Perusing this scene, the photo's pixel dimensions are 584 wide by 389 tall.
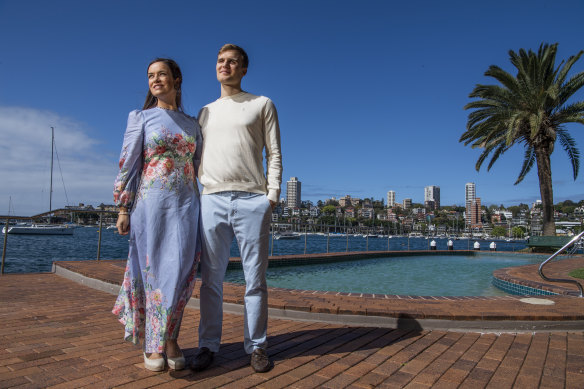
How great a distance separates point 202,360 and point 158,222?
2.61ft

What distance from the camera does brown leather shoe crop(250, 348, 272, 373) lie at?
2.05 meters

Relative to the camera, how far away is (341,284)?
6.87 metres

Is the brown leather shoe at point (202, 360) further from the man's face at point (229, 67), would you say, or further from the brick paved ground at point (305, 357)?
the man's face at point (229, 67)

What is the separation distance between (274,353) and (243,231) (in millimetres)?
851

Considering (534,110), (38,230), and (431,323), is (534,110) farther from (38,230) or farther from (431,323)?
(38,230)

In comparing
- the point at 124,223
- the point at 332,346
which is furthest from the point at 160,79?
the point at 332,346

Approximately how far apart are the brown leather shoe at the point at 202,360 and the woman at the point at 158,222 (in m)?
0.08

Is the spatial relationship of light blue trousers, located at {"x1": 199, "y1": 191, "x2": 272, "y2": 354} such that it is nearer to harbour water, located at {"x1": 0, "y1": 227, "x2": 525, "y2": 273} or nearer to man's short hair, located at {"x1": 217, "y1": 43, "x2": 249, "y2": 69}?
harbour water, located at {"x1": 0, "y1": 227, "x2": 525, "y2": 273}

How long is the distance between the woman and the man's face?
300 mm

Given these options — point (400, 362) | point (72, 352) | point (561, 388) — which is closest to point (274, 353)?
point (400, 362)

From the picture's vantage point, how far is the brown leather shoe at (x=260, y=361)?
205 centimetres

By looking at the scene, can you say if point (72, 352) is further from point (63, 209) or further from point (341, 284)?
point (341, 284)

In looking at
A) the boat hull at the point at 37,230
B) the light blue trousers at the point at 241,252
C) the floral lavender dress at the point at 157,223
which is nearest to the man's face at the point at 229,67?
the floral lavender dress at the point at 157,223

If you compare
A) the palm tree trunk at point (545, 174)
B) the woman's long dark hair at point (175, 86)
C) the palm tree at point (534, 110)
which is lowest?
the woman's long dark hair at point (175, 86)
